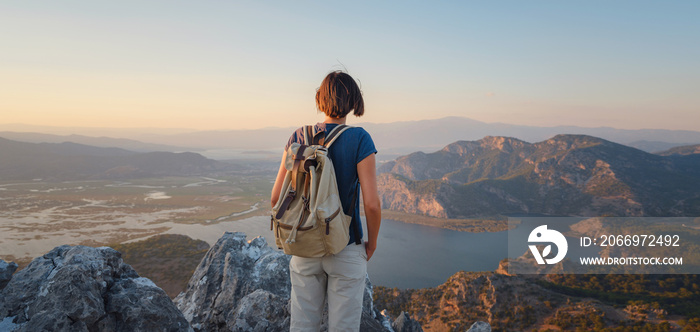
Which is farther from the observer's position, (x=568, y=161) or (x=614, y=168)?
(x=568, y=161)

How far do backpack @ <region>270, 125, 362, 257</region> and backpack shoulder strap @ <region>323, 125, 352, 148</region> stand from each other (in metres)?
0.01

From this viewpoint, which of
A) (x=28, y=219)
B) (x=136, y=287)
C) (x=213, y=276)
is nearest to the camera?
(x=136, y=287)

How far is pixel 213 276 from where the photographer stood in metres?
8.18

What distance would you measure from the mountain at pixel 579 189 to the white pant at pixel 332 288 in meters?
138

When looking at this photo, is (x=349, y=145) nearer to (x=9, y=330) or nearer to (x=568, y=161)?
(x=9, y=330)

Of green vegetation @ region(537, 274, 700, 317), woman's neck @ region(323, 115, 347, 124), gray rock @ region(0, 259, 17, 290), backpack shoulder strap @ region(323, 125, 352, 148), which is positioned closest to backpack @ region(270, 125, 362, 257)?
backpack shoulder strap @ region(323, 125, 352, 148)

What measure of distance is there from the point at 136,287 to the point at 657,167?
178265mm

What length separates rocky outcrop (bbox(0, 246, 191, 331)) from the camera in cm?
333

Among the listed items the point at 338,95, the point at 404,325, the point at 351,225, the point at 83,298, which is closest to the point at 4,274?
the point at 83,298

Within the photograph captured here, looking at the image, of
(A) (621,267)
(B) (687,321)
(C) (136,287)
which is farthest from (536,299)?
(A) (621,267)

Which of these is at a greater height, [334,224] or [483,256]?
[334,224]

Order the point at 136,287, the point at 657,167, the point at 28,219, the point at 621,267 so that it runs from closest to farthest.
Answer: the point at 136,287 < the point at 621,267 < the point at 28,219 < the point at 657,167

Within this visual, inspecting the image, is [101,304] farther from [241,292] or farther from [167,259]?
[167,259]

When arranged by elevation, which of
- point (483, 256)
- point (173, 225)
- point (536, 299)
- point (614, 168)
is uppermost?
point (614, 168)
